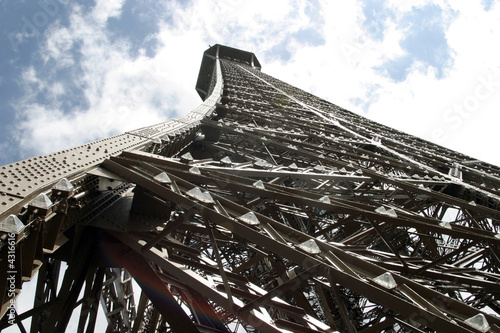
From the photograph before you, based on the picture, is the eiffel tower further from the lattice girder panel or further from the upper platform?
the upper platform

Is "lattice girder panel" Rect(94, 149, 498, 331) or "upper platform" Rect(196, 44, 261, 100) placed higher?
Result: "upper platform" Rect(196, 44, 261, 100)

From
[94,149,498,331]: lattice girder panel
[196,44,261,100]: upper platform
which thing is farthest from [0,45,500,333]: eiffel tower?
[196,44,261,100]: upper platform

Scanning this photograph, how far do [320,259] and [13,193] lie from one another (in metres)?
2.34

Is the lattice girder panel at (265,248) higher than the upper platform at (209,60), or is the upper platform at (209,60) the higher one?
the upper platform at (209,60)

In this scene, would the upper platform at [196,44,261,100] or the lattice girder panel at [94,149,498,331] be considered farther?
the upper platform at [196,44,261,100]

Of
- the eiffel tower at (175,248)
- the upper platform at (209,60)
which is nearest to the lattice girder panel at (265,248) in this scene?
the eiffel tower at (175,248)

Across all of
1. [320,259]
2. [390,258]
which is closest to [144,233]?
[320,259]

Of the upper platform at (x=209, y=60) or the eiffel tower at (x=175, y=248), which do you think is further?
the upper platform at (x=209, y=60)

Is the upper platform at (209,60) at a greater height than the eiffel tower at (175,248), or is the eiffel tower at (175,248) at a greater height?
the upper platform at (209,60)

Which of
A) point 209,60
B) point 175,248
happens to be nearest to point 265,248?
point 175,248

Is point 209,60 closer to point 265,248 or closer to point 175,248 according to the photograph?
point 175,248

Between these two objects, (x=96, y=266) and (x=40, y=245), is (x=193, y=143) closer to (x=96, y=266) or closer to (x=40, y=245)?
(x=96, y=266)

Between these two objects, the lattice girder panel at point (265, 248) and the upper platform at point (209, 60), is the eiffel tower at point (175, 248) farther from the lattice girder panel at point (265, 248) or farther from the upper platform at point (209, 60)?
the upper platform at point (209, 60)

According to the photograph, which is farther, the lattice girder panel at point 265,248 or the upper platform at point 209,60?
the upper platform at point 209,60
